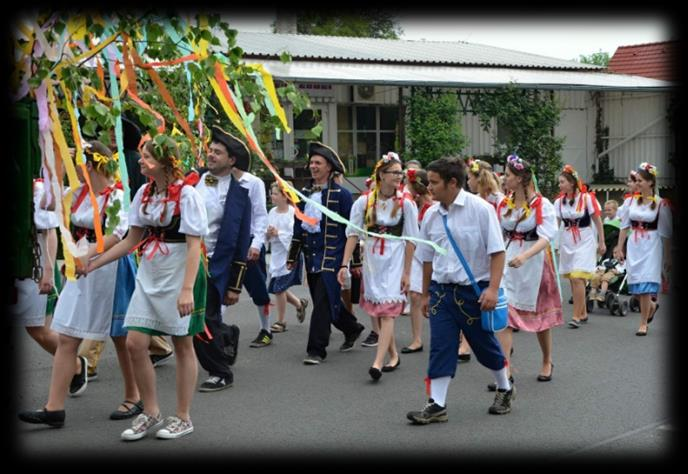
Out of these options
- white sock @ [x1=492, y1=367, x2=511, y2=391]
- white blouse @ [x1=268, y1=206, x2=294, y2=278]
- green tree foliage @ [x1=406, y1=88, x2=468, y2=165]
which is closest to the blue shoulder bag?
white sock @ [x1=492, y1=367, x2=511, y2=391]

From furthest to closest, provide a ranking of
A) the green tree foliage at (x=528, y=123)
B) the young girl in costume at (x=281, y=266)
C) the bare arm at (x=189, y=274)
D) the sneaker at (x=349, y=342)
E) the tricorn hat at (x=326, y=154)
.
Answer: the green tree foliage at (x=528, y=123), the young girl in costume at (x=281, y=266), the sneaker at (x=349, y=342), the tricorn hat at (x=326, y=154), the bare arm at (x=189, y=274)

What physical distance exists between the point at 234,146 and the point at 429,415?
2844 millimetres

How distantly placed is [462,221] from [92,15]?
10.5 feet

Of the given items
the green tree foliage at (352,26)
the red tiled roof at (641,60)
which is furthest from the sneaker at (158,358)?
Result: the red tiled roof at (641,60)

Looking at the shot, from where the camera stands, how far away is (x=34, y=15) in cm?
461

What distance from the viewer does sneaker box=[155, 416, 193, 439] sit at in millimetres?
6441

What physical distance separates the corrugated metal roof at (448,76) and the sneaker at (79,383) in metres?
11.4

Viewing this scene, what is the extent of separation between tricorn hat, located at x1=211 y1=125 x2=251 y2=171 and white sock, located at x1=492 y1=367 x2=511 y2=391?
277 cm

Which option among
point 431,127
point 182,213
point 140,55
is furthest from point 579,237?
point 431,127

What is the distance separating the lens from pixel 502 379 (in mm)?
7129

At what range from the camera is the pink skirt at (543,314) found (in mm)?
8344

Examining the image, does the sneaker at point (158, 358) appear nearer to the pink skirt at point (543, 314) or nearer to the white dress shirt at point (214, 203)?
the white dress shirt at point (214, 203)

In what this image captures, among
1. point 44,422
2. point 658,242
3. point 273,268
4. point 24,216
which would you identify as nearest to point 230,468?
point 44,422

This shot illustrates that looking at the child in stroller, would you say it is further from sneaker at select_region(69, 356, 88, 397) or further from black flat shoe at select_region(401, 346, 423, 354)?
sneaker at select_region(69, 356, 88, 397)
